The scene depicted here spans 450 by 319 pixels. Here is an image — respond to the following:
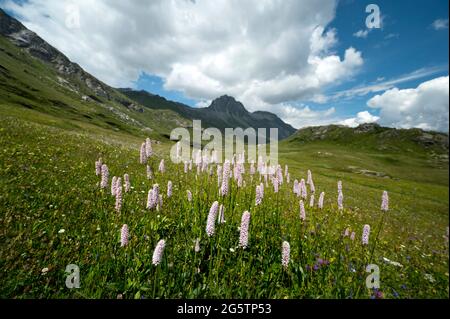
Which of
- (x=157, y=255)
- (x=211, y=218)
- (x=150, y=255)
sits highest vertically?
(x=211, y=218)

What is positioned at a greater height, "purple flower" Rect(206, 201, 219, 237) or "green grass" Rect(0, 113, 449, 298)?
"purple flower" Rect(206, 201, 219, 237)

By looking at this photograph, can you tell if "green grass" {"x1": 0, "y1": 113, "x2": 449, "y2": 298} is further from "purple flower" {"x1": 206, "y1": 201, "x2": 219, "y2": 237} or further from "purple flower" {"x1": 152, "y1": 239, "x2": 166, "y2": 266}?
"purple flower" {"x1": 206, "y1": 201, "x2": 219, "y2": 237}

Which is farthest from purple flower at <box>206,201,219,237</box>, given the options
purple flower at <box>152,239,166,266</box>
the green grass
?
purple flower at <box>152,239,166,266</box>

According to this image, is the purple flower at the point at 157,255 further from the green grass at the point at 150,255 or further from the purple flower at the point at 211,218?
the purple flower at the point at 211,218

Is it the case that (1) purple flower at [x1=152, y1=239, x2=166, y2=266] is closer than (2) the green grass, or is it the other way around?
(1) purple flower at [x1=152, y1=239, x2=166, y2=266]

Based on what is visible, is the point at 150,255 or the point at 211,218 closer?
the point at 211,218

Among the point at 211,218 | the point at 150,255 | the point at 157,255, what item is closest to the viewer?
the point at 157,255

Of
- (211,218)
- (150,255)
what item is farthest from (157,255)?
(150,255)

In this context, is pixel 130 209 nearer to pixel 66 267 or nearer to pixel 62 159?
pixel 66 267

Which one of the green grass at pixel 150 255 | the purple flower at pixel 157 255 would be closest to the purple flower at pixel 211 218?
the green grass at pixel 150 255

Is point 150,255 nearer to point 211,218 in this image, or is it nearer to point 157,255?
point 157,255

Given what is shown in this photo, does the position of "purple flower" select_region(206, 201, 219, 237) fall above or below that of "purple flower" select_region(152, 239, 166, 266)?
above

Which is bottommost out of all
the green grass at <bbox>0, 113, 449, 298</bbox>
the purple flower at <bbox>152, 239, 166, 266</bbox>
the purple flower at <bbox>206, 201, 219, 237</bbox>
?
the green grass at <bbox>0, 113, 449, 298</bbox>
